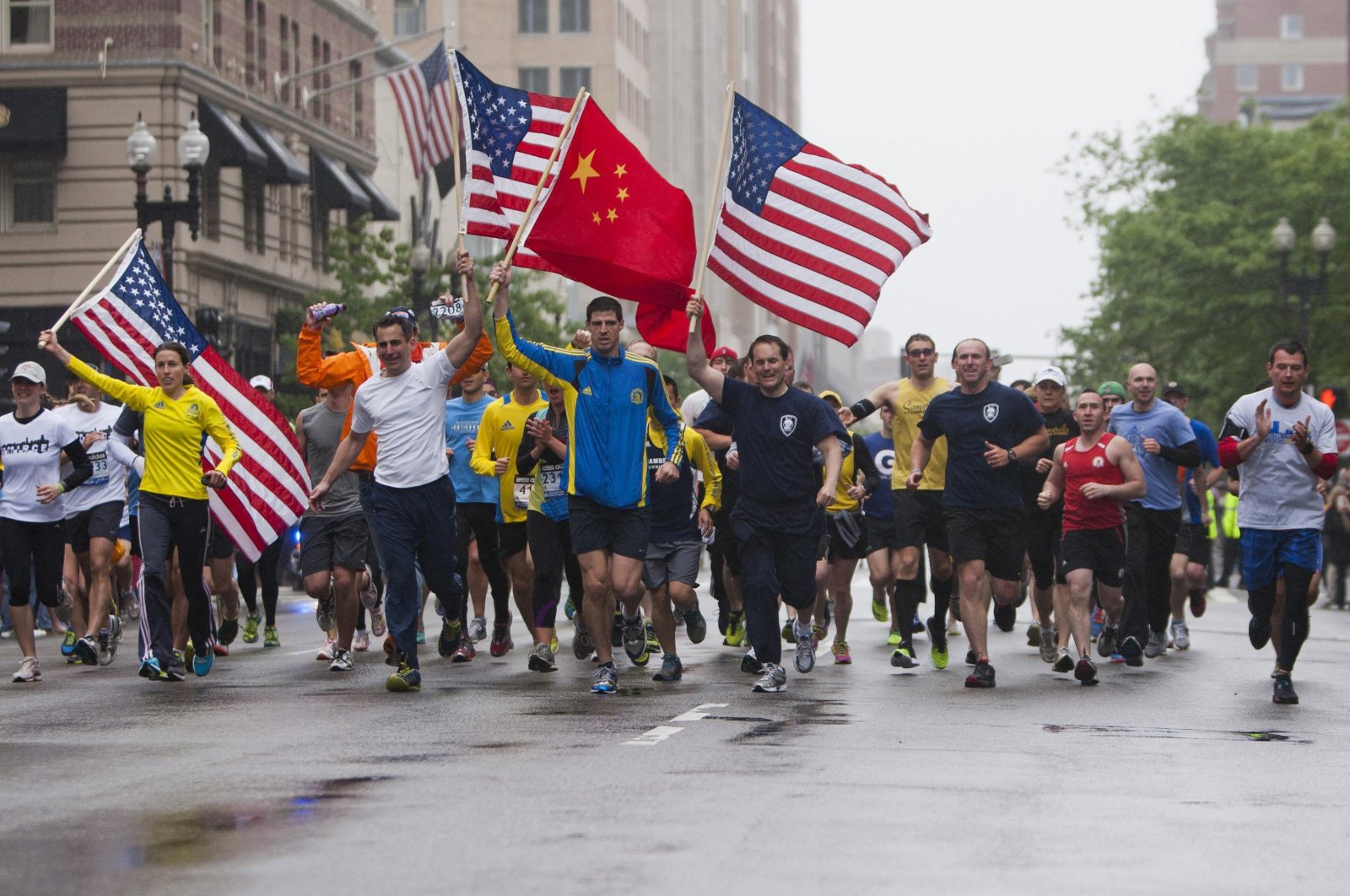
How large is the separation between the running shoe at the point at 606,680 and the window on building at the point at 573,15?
74.7 m

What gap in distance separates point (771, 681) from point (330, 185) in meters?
37.9

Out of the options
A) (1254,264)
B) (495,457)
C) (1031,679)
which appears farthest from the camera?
(1254,264)

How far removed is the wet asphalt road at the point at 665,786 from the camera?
688 centimetres

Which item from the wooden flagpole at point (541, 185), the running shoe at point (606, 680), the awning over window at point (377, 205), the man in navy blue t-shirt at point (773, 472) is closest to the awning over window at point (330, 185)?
the awning over window at point (377, 205)

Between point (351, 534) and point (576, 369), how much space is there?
9.03 feet

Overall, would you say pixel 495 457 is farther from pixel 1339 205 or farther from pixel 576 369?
pixel 1339 205

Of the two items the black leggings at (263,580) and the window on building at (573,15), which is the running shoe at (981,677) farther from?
the window on building at (573,15)

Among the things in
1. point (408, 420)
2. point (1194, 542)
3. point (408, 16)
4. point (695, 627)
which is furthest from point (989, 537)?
point (408, 16)

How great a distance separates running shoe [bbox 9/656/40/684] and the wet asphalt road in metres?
0.13

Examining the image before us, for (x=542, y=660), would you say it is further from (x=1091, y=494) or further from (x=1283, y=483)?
(x=1283, y=483)

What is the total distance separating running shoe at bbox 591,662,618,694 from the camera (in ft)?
41.2

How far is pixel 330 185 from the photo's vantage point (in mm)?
49344

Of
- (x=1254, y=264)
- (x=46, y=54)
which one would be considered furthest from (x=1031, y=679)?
(x=1254, y=264)

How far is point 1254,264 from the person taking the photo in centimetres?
5941
